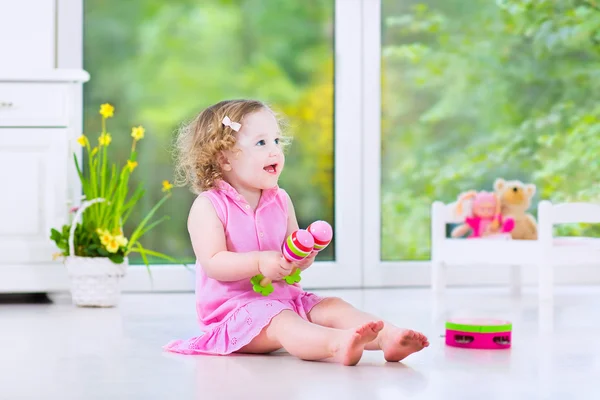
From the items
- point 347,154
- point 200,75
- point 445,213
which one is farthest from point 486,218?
point 200,75

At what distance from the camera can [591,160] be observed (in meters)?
3.65

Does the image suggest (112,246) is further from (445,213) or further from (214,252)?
(445,213)

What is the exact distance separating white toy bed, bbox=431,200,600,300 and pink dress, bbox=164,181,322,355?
108cm

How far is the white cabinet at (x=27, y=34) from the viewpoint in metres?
3.03

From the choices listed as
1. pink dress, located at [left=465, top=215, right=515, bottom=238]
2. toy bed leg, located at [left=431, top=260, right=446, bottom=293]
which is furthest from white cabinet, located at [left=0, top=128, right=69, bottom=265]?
pink dress, located at [left=465, top=215, right=515, bottom=238]

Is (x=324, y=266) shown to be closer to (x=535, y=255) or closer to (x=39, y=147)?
(x=535, y=255)

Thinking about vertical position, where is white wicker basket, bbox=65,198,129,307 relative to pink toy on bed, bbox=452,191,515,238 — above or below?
below

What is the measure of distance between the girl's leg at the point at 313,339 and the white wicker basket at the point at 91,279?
1.06 metres

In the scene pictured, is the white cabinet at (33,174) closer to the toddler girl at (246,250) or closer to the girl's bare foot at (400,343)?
the toddler girl at (246,250)

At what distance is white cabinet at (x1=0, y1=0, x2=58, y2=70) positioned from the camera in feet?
9.94

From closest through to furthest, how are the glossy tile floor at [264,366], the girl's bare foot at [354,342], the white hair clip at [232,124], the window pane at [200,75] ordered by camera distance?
the glossy tile floor at [264,366]
the girl's bare foot at [354,342]
the white hair clip at [232,124]
the window pane at [200,75]

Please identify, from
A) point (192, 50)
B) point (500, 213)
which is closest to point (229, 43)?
point (192, 50)

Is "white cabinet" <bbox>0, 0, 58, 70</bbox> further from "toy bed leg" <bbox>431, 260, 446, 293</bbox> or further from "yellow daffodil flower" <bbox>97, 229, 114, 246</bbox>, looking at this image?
"toy bed leg" <bbox>431, 260, 446, 293</bbox>

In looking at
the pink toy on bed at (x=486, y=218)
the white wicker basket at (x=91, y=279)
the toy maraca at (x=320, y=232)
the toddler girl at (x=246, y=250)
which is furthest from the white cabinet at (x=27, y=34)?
the toy maraca at (x=320, y=232)
